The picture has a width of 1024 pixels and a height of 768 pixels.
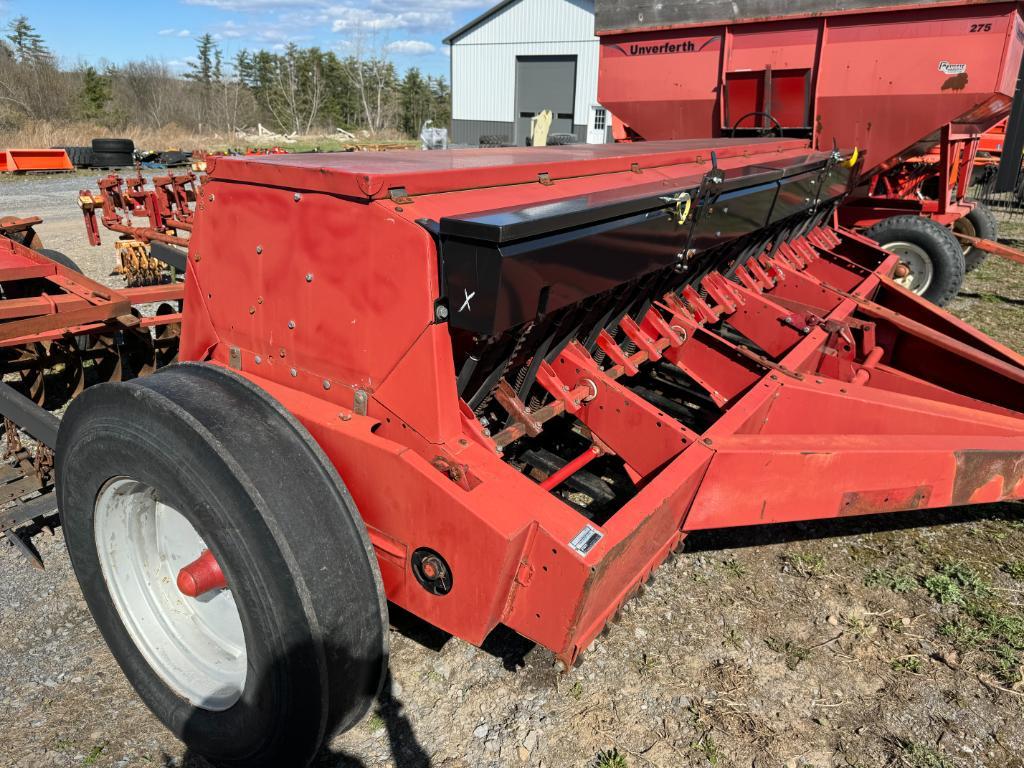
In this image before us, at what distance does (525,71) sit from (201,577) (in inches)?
1024

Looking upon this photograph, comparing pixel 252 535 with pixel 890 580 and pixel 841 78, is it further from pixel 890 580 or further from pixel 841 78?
pixel 841 78

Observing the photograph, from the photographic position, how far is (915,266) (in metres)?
5.79

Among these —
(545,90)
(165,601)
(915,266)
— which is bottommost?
(165,601)

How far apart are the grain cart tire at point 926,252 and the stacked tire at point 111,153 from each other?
20.7 m

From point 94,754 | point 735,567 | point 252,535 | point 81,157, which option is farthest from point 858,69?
point 81,157

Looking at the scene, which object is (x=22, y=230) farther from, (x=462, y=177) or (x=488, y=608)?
(x=488, y=608)

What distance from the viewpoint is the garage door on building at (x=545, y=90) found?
23.9 meters

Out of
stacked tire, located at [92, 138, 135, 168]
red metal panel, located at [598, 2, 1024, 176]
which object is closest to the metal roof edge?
stacked tire, located at [92, 138, 135, 168]

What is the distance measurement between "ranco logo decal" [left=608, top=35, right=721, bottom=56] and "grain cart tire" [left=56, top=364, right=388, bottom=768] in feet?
15.3

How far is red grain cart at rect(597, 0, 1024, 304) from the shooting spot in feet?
13.8

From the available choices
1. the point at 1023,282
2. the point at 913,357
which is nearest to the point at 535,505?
the point at 913,357

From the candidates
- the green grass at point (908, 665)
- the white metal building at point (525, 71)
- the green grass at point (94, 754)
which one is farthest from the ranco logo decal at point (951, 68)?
the white metal building at point (525, 71)

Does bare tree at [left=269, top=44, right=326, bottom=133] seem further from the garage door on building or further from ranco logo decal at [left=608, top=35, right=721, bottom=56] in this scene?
ranco logo decal at [left=608, top=35, right=721, bottom=56]

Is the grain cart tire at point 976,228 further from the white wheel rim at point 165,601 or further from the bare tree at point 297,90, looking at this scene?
the bare tree at point 297,90
